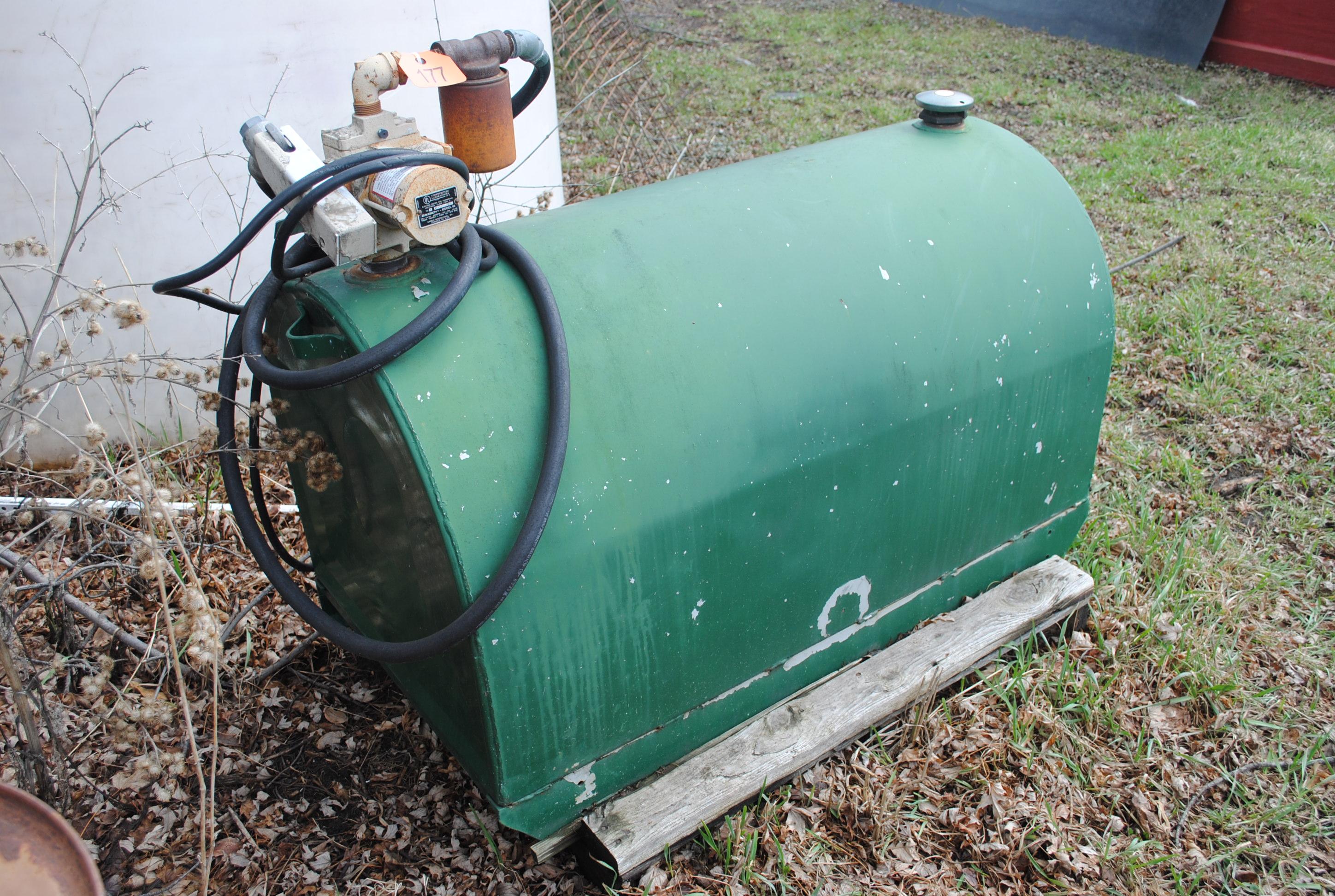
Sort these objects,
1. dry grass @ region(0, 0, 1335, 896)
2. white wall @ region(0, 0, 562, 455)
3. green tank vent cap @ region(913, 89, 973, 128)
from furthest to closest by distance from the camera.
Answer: white wall @ region(0, 0, 562, 455) → green tank vent cap @ region(913, 89, 973, 128) → dry grass @ region(0, 0, 1335, 896)

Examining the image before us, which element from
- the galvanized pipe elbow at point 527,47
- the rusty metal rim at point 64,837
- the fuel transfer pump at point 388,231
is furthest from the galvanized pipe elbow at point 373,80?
the rusty metal rim at point 64,837

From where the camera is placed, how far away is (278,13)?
3.08m

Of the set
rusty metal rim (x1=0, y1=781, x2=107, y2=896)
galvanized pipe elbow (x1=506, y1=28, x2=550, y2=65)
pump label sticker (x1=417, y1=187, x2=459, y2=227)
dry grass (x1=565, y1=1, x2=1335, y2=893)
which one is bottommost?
dry grass (x1=565, y1=1, x2=1335, y2=893)

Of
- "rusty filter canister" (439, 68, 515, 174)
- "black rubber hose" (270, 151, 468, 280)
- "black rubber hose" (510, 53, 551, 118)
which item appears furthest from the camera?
"black rubber hose" (510, 53, 551, 118)

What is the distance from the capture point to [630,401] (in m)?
1.69

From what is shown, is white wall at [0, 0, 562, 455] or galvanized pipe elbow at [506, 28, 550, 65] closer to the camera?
galvanized pipe elbow at [506, 28, 550, 65]

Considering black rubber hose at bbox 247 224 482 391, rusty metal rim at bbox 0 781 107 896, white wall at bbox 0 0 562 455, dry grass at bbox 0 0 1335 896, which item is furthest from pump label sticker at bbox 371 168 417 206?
white wall at bbox 0 0 562 455

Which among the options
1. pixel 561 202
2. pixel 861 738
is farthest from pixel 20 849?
pixel 561 202

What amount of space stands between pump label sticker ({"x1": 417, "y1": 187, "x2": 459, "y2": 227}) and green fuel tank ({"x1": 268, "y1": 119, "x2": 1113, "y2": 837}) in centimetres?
13

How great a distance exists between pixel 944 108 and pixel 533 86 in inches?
38.3

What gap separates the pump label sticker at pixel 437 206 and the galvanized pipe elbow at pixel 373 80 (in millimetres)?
214

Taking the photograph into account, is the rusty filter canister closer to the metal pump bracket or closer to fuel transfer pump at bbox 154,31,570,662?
fuel transfer pump at bbox 154,31,570,662

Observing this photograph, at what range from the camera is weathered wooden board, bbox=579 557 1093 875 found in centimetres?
199

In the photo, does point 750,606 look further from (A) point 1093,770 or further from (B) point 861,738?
(A) point 1093,770
